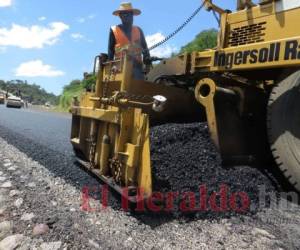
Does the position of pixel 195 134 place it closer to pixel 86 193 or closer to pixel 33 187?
pixel 86 193

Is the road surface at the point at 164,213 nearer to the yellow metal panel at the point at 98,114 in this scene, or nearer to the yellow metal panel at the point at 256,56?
the yellow metal panel at the point at 98,114

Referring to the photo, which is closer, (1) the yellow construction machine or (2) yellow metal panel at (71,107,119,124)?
(1) the yellow construction machine

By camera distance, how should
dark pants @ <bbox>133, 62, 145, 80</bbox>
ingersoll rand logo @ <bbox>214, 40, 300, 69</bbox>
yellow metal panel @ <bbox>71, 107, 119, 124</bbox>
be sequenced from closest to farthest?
A: ingersoll rand logo @ <bbox>214, 40, 300, 69</bbox>, yellow metal panel @ <bbox>71, 107, 119, 124</bbox>, dark pants @ <bbox>133, 62, 145, 80</bbox>

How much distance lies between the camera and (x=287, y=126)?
3342mm

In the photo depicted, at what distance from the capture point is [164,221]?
121 inches

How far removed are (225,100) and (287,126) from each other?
658 mm

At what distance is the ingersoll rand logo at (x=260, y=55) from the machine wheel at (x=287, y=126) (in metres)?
0.18

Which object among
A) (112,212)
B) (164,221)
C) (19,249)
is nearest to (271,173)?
(164,221)

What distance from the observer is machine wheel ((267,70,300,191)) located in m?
3.26

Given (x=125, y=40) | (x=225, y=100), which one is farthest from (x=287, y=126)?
(x=125, y=40)

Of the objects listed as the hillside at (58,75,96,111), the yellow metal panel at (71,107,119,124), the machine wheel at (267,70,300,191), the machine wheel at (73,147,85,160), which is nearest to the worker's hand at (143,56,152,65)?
the hillside at (58,75,96,111)

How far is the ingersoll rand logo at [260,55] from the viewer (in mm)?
3211

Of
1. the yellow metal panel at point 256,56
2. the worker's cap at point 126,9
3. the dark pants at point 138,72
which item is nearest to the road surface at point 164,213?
the yellow metal panel at point 256,56

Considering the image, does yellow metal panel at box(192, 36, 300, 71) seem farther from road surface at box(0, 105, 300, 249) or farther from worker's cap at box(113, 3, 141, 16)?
A: worker's cap at box(113, 3, 141, 16)
